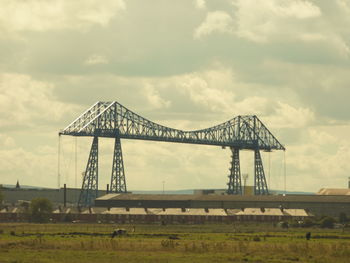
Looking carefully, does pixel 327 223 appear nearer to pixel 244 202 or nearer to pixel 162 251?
pixel 244 202

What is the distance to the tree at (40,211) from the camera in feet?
540

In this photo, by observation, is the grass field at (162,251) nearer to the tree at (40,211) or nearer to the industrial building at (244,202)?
the tree at (40,211)

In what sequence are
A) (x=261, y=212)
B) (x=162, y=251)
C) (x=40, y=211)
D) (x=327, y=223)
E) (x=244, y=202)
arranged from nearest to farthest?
(x=162, y=251) → (x=327, y=223) → (x=261, y=212) → (x=40, y=211) → (x=244, y=202)

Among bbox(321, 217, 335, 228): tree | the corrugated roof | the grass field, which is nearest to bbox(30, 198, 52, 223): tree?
the corrugated roof

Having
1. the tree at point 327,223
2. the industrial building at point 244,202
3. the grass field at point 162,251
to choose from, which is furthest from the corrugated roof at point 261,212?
the grass field at point 162,251

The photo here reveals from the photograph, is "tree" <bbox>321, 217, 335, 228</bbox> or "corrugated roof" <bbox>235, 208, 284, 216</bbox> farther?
"corrugated roof" <bbox>235, 208, 284, 216</bbox>

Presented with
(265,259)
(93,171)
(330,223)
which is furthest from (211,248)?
(93,171)

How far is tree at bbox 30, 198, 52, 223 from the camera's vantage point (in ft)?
540

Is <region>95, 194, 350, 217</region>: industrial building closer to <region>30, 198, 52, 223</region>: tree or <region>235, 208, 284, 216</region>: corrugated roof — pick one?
<region>235, 208, 284, 216</region>: corrugated roof

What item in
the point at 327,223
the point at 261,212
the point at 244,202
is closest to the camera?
the point at 327,223

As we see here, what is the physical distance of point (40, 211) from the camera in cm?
16888

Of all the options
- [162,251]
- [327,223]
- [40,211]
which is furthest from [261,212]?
[162,251]

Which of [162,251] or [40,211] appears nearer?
[162,251]

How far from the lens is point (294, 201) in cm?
18450
